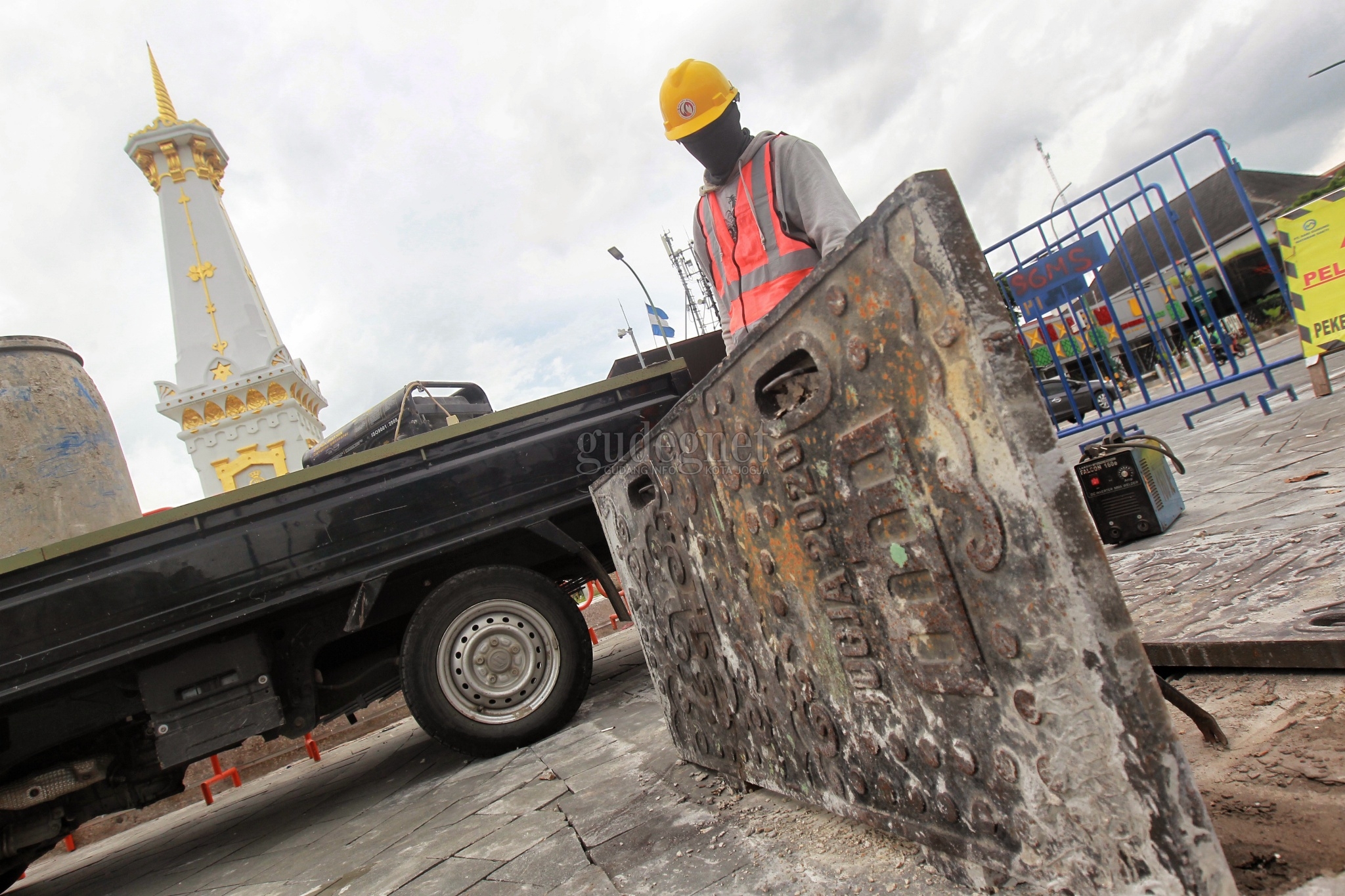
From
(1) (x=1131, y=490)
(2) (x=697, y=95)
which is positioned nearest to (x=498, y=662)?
(2) (x=697, y=95)

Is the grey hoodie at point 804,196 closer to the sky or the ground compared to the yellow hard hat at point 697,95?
closer to the ground

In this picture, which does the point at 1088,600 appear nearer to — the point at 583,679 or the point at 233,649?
the point at 583,679

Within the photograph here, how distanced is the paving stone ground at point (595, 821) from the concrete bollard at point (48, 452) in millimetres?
2122

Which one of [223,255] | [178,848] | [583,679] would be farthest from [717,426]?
[223,255]

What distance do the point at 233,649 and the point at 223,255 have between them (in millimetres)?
12454

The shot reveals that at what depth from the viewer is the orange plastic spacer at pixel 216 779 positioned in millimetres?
6375

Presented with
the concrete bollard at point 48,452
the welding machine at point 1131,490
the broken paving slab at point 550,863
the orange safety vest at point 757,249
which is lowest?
the broken paving slab at point 550,863

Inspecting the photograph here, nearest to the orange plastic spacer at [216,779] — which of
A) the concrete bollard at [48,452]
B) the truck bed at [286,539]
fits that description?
the concrete bollard at [48,452]

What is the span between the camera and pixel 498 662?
347 centimetres

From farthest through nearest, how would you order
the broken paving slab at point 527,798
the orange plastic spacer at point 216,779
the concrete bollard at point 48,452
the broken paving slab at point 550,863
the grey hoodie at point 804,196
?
the orange plastic spacer at point 216,779
the concrete bollard at point 48,452
the broken paving slab at point 527,798
the grey hoodie at point 804,196
the broken paving slab at point 550,863

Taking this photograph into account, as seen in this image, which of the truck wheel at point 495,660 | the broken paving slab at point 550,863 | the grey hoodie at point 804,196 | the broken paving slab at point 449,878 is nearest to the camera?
the broken paving slab at point 550,863

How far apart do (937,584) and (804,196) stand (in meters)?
1.49

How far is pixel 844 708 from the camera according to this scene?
1403mm

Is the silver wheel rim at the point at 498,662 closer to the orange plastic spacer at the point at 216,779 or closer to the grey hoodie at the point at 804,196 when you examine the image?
the grey hoodie at the point at 804,196
